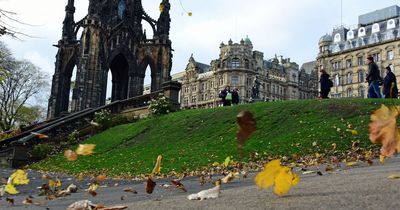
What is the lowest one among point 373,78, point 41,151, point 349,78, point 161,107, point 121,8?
point 41,151

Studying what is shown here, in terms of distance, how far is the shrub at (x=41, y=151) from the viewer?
786 inches

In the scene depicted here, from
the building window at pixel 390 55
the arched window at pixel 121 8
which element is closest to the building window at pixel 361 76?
the building window at pixel 390 55

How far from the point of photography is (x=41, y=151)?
20125mm

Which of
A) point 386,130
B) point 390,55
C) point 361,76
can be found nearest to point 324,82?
point 386,130

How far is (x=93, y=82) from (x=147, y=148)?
59.4ft

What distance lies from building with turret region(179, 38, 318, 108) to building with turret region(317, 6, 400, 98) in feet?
43.8

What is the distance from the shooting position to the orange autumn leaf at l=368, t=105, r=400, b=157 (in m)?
2.41

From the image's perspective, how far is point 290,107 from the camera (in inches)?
658

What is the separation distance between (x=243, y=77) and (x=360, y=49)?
22.9m

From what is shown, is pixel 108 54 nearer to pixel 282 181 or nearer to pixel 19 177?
pixel 19 177

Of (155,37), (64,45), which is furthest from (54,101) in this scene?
(155,37)

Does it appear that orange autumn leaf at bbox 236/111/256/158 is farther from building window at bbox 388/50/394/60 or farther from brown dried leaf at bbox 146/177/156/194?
building window at bbox 388/50/394/60

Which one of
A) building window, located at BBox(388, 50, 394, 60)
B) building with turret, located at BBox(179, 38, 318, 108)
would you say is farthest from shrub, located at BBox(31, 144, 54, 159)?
building window, located at BBox(388, 50, 394, 60)

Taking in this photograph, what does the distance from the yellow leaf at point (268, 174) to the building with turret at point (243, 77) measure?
7817cm
